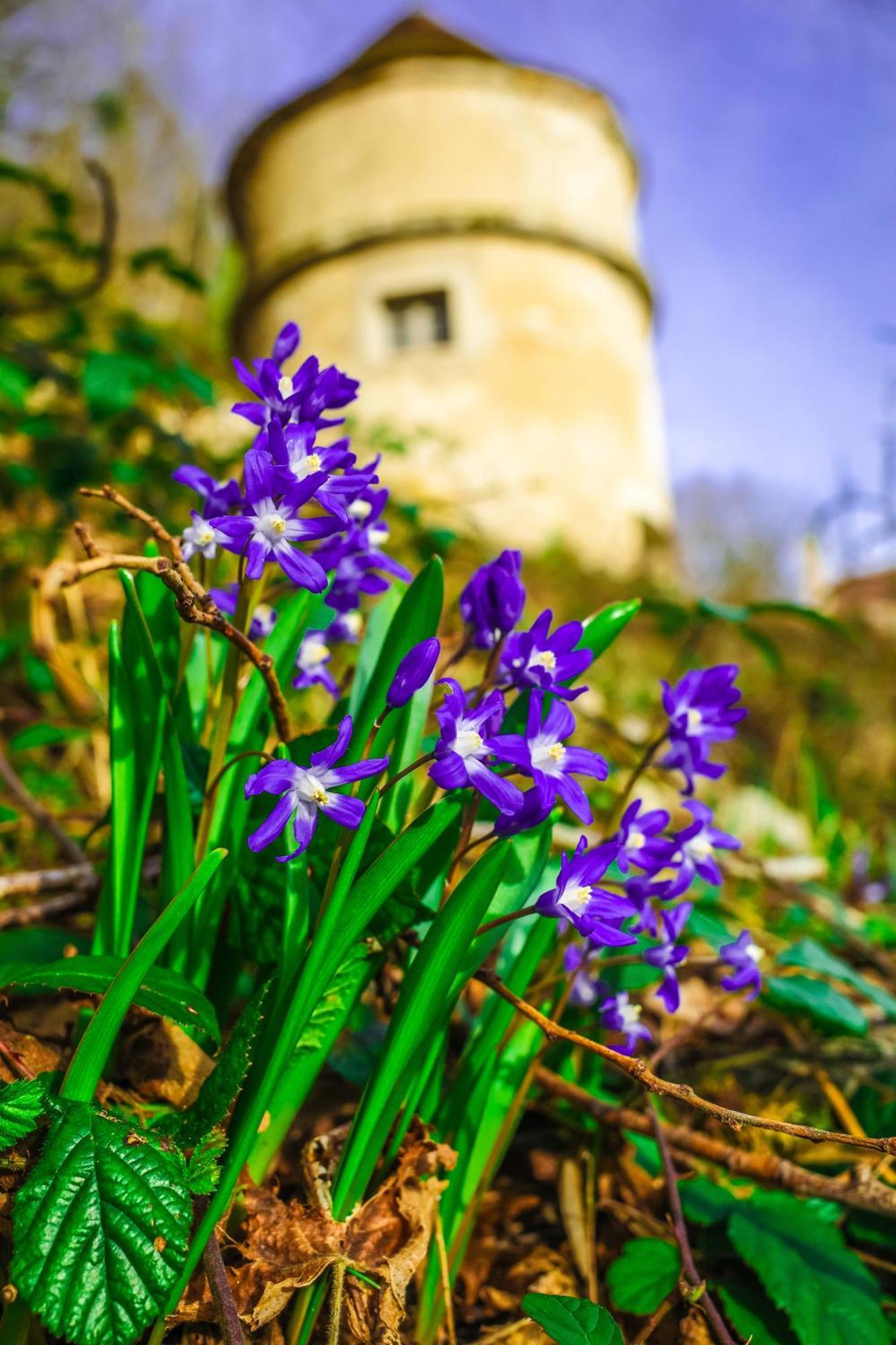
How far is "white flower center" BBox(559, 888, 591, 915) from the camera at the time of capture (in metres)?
0.75

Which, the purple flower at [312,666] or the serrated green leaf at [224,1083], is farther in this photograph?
the purple flower at [312,666]

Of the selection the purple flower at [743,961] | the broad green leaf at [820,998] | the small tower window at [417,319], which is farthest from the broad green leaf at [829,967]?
the small tower window at [417,319]

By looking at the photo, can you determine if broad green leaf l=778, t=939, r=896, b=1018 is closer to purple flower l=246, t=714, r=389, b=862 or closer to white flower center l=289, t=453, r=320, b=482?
purple flower l=246, t=714, r=389, b=862

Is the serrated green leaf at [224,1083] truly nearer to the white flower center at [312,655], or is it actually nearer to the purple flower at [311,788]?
the purple flower at [311,788]

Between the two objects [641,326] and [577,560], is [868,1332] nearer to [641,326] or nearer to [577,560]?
[577,560]

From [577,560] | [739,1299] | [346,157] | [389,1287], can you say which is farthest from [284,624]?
[346,157]

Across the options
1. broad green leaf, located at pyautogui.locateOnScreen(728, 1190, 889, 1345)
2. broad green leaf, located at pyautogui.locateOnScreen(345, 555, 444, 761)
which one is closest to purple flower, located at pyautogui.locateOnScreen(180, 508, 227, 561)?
broad green leaf, located at pyautogui.locateOnScreen(345, 555, 444, 761)

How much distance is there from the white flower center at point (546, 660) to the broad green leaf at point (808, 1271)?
61 centimetres

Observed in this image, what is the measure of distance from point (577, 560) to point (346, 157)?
5396 mm

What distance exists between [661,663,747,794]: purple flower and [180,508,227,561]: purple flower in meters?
0.46

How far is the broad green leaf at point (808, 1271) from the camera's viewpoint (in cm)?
82

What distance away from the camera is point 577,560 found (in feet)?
27.6

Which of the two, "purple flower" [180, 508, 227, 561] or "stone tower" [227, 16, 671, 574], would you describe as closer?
"purple flower" [180, 508, 227, 561]

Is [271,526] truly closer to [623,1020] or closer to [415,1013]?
[415,1013]
